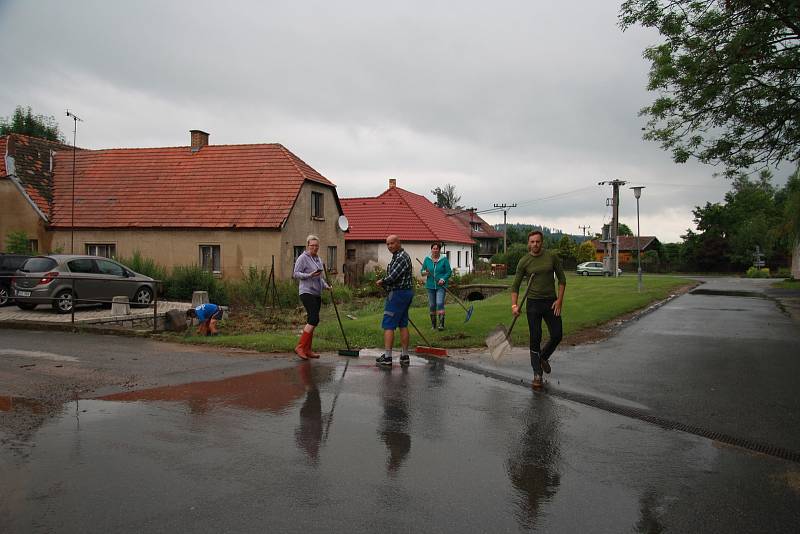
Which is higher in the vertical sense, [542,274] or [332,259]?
[332,259]

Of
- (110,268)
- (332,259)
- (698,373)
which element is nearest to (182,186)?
(332,259)

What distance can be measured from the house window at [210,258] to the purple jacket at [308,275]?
15.0 m

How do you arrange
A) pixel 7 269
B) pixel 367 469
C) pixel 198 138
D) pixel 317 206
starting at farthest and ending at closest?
pixel 198 138, pixel 317 206, pixel 7 269, pixel 367 469

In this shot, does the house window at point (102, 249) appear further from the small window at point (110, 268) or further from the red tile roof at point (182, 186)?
the small window at point (110, 268)

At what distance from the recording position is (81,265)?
52.1 ft

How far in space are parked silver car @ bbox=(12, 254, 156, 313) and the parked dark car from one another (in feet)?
2.71

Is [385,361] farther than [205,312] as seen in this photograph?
No

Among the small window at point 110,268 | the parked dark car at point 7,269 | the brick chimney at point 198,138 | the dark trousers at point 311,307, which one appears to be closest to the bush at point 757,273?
the brick chimney at point 198,138

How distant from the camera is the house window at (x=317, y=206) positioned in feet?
87.0

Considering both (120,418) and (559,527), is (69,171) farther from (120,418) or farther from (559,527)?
(559,527)

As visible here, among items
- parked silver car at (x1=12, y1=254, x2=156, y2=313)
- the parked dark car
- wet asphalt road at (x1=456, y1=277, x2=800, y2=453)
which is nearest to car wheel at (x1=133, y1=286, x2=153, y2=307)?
parked silver car at (x1=12, y1=254, x2=156, y2=313)

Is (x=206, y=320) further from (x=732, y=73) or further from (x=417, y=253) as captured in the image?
(x=417, y=253)

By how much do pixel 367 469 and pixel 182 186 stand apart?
77.3ft

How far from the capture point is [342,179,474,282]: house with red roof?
3588cm
